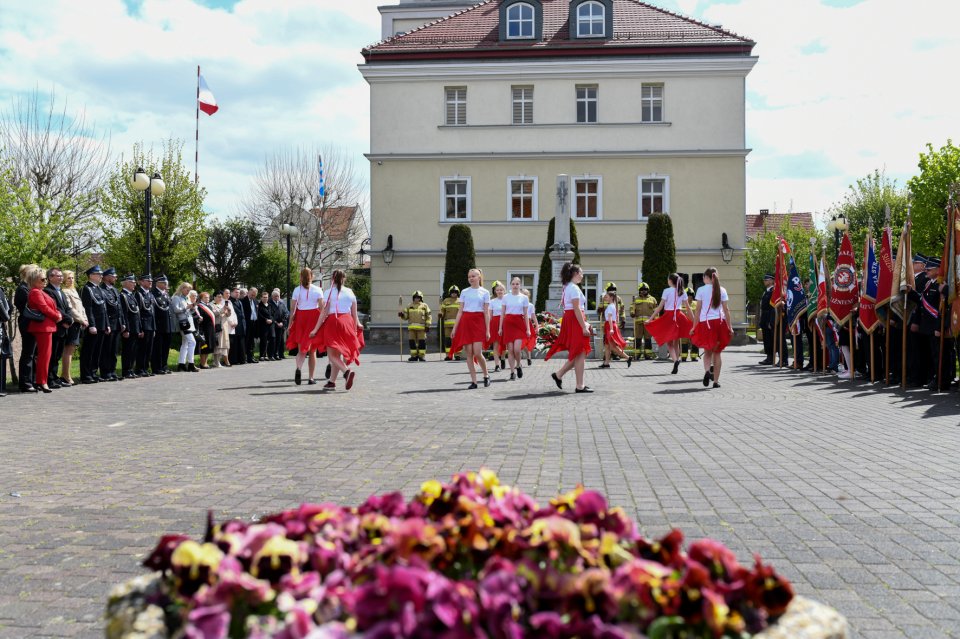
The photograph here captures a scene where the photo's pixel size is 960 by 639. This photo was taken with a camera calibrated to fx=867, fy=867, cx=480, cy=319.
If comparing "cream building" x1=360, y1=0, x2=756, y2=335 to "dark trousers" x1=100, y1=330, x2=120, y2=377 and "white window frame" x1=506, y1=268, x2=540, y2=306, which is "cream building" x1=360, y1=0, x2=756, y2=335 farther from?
"dark trousers" x1=100, y1=330, x2=120, y2=377

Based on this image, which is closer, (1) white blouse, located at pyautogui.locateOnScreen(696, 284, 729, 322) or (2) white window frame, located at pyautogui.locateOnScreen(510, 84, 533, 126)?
(1) white blouse, located at pyautogui.locateOnScreen(696, 284, 729, 322)

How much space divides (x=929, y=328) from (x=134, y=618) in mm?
15834

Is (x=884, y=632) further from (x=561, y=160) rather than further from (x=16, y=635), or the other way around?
(x=561, y=160)

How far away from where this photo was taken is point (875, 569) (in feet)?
14.7

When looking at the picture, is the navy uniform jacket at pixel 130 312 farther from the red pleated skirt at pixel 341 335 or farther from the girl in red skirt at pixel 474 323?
the girl in red skirt at pixel 474 323

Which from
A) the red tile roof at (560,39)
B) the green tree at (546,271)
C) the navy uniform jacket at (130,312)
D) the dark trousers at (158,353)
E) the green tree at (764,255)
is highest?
the red tile roof at (560,39)

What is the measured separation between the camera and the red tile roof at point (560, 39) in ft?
123

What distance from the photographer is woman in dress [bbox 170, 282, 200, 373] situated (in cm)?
2033

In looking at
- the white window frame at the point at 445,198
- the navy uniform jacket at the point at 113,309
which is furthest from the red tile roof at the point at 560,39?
the navy uniform jacket at the point at 113,309

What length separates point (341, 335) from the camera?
14.6 meters

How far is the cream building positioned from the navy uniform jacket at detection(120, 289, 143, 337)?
20.3 m

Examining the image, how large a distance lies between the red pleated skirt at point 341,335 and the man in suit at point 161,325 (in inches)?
250

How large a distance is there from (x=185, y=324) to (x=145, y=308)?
2.04 meters

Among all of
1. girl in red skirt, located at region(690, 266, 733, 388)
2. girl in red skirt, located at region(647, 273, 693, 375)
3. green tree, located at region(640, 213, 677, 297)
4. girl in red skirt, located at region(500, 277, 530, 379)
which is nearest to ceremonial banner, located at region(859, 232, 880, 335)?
girl in red skirt, located at region(690, 266, 733, 388)
